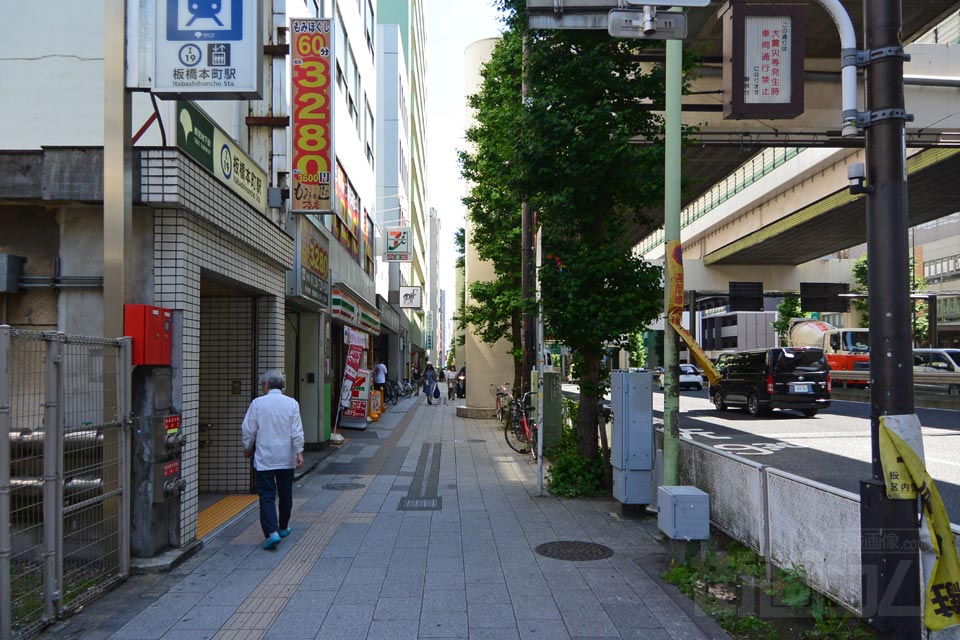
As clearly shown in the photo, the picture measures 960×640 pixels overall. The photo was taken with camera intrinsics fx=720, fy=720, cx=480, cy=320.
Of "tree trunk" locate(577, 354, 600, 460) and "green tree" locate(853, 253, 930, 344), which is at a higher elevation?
"green tree" locate(853, 253, 930, 344)

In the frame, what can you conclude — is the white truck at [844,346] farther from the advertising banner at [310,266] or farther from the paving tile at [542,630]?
the paving tile at [542,630]

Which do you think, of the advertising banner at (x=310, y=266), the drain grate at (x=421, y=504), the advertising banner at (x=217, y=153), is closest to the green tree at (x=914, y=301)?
the advertising banner at (x=310, y=266)

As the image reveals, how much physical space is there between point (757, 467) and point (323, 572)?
12.7 feet

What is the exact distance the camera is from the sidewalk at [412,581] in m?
4.98

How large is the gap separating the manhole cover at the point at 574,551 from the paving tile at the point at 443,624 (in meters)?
1.84

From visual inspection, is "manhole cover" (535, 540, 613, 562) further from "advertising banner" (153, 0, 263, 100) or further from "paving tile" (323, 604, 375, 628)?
"advertising banner" (153, 0, 263, 100)

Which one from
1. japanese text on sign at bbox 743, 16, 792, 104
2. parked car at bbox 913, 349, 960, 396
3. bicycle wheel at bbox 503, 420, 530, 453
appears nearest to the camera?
japanese text on sign at bbox 743, 16, 792, 104

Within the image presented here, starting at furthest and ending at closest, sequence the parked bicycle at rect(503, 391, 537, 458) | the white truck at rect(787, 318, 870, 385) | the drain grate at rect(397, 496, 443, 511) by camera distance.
Result: the white truck at rect(787, 318, 870, 385) < the parked bicycle at rect(503, 391, 537, 458) < the drain grate at rect(397, 496, 443, 511)

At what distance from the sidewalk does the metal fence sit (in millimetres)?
309

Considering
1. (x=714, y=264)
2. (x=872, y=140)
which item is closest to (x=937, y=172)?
(x=714, y=264)

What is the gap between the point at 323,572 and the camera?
6301 millimetres

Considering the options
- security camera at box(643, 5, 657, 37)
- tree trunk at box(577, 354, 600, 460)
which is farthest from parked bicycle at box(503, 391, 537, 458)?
security camera at box(643, 5, 657, 37)

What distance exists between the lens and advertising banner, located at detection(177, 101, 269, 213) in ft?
23.6

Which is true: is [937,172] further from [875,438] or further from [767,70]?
[875,438]
